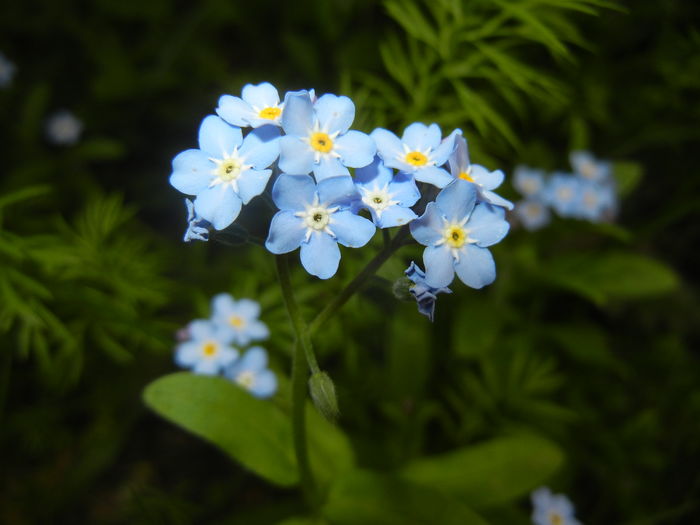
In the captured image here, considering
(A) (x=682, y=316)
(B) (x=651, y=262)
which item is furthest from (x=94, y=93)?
(A) (x=682, y=316)

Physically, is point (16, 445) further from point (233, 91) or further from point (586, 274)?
point (586, 274)

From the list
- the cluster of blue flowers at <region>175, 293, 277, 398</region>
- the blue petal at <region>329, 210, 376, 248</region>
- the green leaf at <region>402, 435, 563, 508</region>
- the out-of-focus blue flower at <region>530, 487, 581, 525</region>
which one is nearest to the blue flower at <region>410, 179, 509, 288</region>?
the blue petal at <region>329, 210, 376, 248</region>

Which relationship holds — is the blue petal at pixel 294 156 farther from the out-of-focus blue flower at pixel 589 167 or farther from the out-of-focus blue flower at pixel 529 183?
the out-of-focus blue flower at pixel 589 167

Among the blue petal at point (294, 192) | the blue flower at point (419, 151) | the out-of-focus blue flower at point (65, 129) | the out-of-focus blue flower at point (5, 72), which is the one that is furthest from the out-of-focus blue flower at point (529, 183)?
the out-of-focus blue flower at point (5, 72)

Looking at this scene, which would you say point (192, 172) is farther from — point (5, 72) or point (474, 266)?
point (5, 72)

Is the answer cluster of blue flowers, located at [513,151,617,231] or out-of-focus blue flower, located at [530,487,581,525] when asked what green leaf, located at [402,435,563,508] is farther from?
cluster of blue flowers, located at [513,151,617,231]

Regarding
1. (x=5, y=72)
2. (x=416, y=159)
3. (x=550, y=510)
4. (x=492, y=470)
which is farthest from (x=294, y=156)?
(x=5, y=72)
